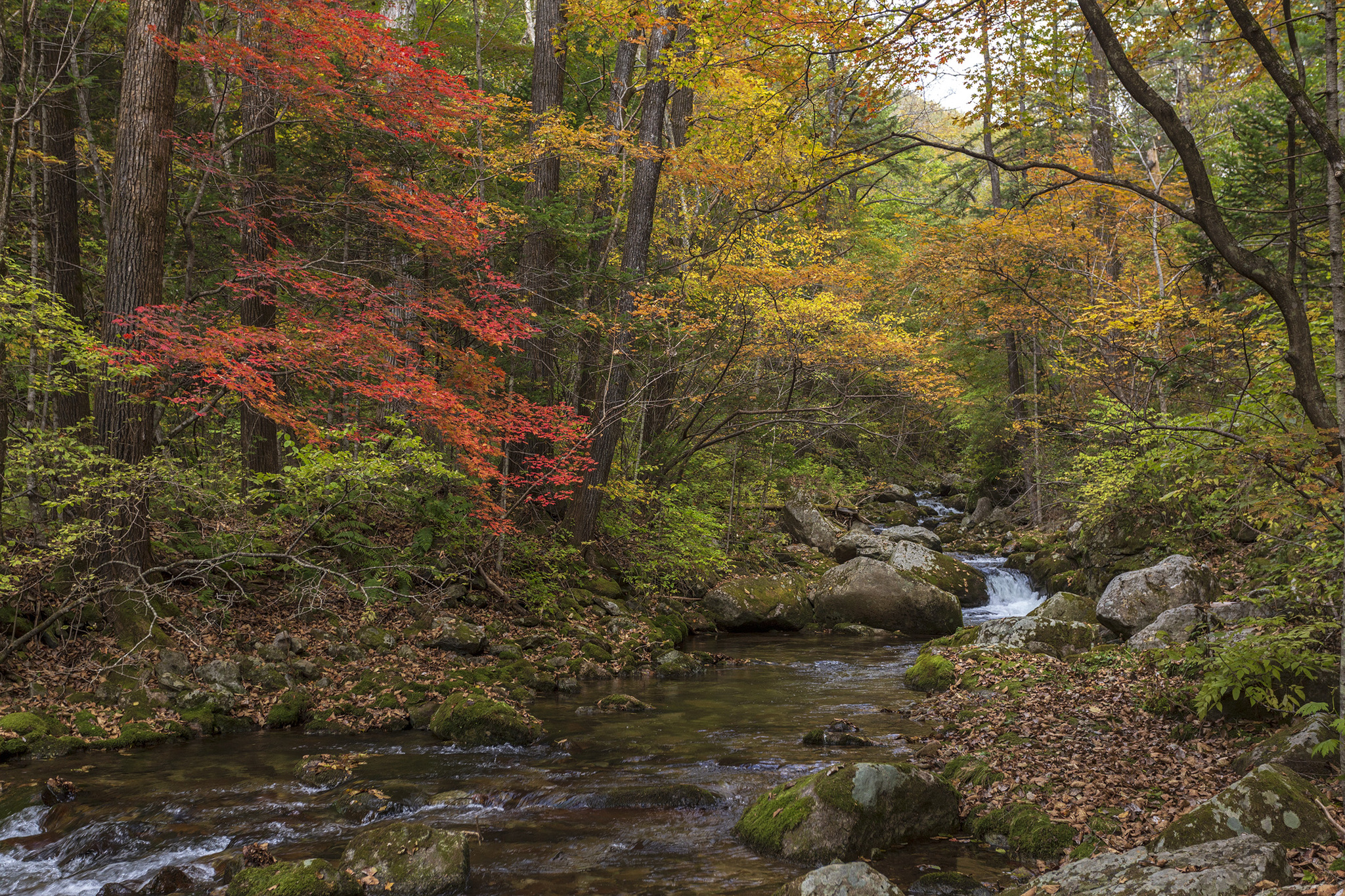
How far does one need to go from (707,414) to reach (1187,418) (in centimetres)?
1170

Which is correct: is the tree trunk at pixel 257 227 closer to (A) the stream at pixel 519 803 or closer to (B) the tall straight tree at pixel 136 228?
(B) the tall straight tree at pixel 136 228

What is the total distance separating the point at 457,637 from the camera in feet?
35.1

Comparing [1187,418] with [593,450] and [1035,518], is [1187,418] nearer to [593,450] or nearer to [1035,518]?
[593,450]

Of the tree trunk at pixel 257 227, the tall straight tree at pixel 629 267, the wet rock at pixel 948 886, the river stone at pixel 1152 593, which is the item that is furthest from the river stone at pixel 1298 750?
the tree trunk at pixel 257 227

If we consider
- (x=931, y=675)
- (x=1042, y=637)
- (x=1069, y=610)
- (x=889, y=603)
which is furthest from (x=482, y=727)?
(x=889, y=603)

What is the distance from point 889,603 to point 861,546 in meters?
3.52

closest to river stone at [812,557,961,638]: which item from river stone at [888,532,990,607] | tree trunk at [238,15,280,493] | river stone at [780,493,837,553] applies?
river stone at [888,532,990,607]

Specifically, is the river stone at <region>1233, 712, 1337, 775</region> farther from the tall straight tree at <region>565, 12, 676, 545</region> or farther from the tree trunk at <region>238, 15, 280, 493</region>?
the tree trunk at <region>238, 15, 280, 493</region>

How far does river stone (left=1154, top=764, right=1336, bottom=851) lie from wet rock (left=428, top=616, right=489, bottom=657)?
27.2ft

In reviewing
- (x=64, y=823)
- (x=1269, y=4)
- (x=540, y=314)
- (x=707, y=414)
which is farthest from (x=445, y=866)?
(x=707, y=414)

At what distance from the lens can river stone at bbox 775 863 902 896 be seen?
14.4ft

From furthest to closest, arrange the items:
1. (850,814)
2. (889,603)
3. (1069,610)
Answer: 1. (889,603)
2. (1069,610)
3. (850,814)

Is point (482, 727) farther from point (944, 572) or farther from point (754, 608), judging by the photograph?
point (944, 572)

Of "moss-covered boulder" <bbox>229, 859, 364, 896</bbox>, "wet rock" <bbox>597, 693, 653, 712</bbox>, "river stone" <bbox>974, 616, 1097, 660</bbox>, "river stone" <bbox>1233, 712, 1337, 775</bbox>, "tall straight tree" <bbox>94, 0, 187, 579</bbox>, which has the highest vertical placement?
"tall straight tree" <bbox>94, 0, 187, 579</bbox>
